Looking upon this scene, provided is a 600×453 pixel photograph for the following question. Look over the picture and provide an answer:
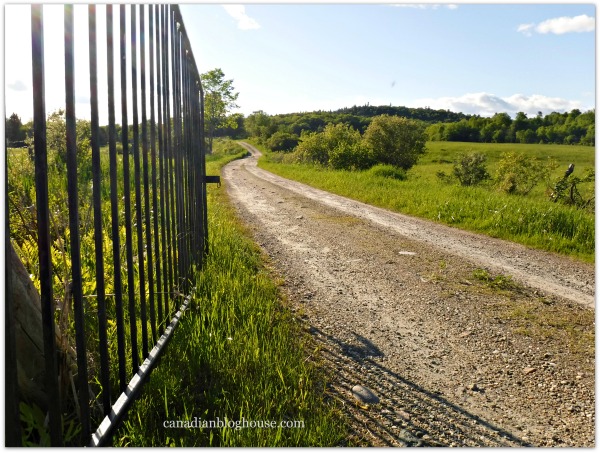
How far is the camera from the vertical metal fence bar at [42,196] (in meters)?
1.47

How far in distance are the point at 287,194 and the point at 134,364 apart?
36.7ft

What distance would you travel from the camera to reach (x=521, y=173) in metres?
16.5

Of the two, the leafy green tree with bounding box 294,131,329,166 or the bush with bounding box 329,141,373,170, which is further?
the leafy green tree with bounding box 294,131,329,166

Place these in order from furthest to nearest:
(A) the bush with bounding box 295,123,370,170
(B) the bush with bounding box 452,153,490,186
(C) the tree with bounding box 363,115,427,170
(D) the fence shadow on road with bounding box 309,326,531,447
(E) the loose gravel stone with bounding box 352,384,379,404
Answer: (C) the tree with bounding box 363,115,427,170, (A) the bush with bounding box 295,123,370,170, (B) the bush with bounding box 452,153,490,186, (E) the loose gravel stone with bounding box 352,384,379,404, (D) the fence shadow on road with bounding box 309,326,531,447

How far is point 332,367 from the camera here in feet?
10.3

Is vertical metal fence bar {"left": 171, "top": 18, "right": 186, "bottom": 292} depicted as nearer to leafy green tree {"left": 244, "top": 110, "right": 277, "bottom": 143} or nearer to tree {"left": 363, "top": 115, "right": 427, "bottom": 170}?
tree {"left": 363, "top": 115, "right": 427, "bottom": 170}

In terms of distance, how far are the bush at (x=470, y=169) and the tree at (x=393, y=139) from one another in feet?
19.0

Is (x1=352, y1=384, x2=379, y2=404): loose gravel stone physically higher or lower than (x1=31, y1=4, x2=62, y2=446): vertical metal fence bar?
lower

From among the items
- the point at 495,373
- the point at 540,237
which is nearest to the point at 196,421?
the point at 495,373

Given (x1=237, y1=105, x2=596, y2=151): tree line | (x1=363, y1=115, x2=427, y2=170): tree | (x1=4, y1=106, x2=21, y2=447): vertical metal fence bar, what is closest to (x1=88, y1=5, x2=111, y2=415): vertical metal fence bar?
(x1=4, y1=106, x2=21, y2=447): vertical metal fence bar

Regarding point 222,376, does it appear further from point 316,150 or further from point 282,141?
point 282,141

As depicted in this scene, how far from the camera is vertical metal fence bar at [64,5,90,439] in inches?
66.4

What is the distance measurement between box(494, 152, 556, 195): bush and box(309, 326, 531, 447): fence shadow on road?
13.1m

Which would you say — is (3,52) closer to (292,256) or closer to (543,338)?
(543,338)
